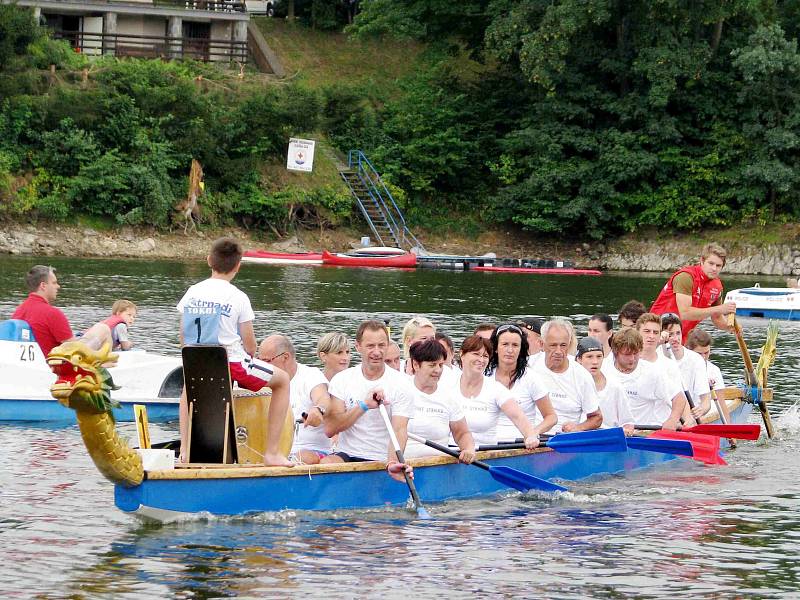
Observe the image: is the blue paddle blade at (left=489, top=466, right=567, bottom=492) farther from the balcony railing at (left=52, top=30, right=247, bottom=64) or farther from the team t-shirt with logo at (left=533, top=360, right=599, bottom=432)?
the balcony railing at (left=52, top=30, right=247, bottom=64)

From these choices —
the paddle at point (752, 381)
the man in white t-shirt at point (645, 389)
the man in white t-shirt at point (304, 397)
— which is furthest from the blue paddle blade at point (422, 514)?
the paddle at point (752, 381)

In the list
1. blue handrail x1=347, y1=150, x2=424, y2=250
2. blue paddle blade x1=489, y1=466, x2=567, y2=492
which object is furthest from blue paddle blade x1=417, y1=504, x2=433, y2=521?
blue handrail x1=347, y1=150, x2=424, y2=250

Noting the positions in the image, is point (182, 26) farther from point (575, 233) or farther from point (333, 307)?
point (333, 307)

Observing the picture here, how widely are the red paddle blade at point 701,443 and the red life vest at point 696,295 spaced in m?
2.32

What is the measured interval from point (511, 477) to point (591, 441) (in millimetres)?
871

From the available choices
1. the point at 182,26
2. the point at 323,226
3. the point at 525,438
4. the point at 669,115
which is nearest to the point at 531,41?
the point at 669,115

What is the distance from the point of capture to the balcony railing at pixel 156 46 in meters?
50.4

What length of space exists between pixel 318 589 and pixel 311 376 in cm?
256

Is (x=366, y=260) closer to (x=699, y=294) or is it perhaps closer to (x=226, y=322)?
(x=699, y=294)

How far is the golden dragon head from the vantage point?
9.23m

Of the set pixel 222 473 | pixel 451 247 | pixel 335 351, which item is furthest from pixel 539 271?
pixel 222 473

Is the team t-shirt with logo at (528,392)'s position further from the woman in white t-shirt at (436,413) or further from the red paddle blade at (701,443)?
the red paddle blade at (701,443)

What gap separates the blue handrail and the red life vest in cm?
3090

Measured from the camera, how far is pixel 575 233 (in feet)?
161
